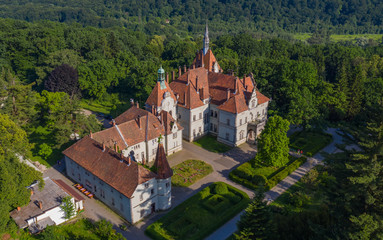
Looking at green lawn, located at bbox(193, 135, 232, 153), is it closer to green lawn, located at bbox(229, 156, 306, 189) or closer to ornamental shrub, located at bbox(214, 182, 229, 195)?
green lawn, located at bbox(229, 156, 306, 189)

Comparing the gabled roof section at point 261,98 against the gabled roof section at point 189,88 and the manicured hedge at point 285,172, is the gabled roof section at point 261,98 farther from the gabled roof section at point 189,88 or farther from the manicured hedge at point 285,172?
the manicured hedge at point 285,172

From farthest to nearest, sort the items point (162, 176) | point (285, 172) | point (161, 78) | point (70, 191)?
1. point (161, 78)
2. point (285, 172)
3. point (70, 191)
4. point (162, 176)

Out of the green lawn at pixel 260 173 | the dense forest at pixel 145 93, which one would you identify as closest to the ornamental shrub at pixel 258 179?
the green lawn at pixel 260 173

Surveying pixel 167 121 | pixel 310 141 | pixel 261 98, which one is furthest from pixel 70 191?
pixel 310 141

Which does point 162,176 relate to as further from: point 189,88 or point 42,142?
point 42,142

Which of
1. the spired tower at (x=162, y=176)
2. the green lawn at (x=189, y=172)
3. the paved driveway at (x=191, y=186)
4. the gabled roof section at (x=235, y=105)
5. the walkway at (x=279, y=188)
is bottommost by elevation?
the walkway at (x=279, y=188)
